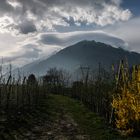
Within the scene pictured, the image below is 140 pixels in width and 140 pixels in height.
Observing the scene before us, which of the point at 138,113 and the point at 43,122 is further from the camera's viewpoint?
the point at 43,122

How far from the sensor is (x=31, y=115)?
87.4 feet

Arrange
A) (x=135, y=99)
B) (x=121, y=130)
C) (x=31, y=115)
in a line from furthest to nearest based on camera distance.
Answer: (x=31, y=115) < (x=121, y=130) < (x=135, y=99)

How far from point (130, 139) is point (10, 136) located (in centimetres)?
644

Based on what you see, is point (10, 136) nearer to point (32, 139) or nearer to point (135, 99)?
point (32, 139)

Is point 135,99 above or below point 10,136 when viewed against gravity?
above

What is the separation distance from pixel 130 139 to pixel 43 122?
8.94 m

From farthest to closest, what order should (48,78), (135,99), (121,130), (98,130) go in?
(48,78) → (98,130) → (121,130) → (135,99)

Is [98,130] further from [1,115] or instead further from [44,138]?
[1,115]

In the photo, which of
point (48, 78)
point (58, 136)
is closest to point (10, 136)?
point (58, 136)

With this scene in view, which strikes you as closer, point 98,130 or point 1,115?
point 98,130

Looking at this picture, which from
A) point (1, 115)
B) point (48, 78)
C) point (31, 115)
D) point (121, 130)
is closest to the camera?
point (121, 130)

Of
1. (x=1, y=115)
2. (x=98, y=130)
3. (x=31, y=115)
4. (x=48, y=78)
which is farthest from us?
(x=48, y=78)

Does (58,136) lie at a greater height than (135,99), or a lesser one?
lesser

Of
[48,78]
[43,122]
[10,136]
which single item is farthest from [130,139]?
[48,78]
